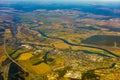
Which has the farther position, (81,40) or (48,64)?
(81,40)

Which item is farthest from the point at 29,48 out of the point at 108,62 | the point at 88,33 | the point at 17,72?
the point at 88,33

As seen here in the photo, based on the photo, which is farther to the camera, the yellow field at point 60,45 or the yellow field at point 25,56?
the yellow field at point 60,45

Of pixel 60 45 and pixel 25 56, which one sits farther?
pixel 60 45

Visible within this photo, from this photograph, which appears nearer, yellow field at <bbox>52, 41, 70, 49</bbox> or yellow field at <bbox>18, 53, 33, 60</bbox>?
yellow field at <bbox>18, 53, 33, 60</bbox>

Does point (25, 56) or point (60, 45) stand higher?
point (60, 45)

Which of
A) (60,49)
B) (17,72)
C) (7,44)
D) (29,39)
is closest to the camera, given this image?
(17,72)

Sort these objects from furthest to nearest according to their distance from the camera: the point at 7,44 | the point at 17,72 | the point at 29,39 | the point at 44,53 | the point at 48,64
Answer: the point at 29,39, the point at 7,44, the point at 44,53, the point at 48,64, the point at 17,72

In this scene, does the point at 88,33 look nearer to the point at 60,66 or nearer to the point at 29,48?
the point at 29,48

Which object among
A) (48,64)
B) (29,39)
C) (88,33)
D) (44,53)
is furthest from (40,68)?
(88,33)

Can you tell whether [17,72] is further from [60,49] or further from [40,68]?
[60,49]
